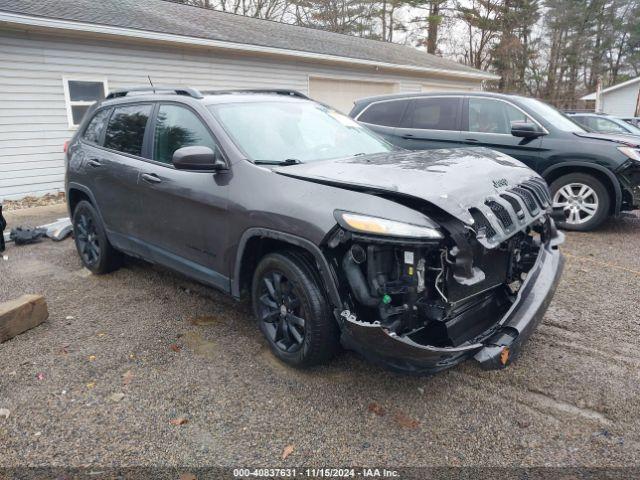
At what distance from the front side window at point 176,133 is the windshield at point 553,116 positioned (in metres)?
5.00

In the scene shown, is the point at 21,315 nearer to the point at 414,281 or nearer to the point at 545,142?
the point at 414,281

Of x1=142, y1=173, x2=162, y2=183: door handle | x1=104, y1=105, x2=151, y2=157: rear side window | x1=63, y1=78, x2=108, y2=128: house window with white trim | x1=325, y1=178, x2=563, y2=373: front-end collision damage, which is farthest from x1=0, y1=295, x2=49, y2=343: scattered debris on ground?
x1=63, y1=78, x2=108, y2=128: house window with white trim

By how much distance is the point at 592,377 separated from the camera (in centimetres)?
299

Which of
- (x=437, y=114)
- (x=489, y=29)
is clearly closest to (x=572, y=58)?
(x=489, y=29)

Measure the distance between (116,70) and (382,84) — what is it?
9224mm

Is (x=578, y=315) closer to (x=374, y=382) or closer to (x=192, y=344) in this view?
(x=374, y=382)

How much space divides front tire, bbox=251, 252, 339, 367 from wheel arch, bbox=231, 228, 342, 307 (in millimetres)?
92

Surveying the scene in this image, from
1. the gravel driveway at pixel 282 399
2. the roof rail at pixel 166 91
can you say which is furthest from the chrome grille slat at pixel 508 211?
the roof rail at pixel 166 91

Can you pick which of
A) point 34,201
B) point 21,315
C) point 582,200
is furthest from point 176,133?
point 34,201

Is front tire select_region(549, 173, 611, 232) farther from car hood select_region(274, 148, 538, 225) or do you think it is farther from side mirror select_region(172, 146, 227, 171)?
side mirror select_region(172, 146, 227, 171)

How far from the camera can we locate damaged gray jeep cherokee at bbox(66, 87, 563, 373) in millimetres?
2482

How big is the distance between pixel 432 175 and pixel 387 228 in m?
0.58

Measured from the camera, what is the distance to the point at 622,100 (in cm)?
3322

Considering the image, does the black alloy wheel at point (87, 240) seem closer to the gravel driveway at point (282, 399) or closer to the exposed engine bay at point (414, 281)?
the gravel driveway at point (282, 399)
